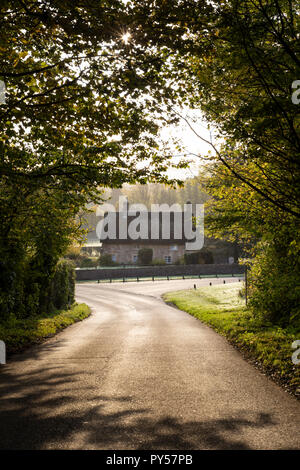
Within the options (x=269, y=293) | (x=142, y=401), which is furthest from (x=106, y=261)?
(x=142, y=401)

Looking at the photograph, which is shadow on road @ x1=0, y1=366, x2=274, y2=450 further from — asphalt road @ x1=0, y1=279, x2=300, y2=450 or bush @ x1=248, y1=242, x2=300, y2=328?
bush @ x1=248, y1=242, x2=300, y2=328

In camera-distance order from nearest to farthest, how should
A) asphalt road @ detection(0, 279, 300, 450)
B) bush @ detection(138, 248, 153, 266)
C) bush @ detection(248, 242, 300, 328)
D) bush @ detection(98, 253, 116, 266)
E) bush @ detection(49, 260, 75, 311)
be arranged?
1. asphalt road @ detection(0, 279, 300, 450)
2. bush @ detection(248, 242, 300, 328)
3. bush @ detection(49, 260, 75, 311)
4. bush @ detection(98, 253, 116, 266)
5. bush @ detection(138, 248, 153, 266)

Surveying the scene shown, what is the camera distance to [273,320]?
40.5ft

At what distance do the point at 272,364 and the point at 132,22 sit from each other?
7878 mm

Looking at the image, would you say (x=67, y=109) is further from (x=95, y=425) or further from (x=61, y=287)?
(x=61, y=287)

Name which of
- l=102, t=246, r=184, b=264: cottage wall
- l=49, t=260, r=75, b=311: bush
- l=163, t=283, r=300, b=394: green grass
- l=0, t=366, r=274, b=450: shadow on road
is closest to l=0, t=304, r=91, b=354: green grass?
l=49, t=260, r=75, b=311: bush

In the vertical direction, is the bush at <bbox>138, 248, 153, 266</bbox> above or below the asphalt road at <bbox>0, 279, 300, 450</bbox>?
above

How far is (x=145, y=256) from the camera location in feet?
201

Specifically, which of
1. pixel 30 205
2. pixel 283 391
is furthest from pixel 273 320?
pixel 30 205

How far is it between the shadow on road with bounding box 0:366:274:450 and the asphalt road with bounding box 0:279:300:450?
13 mm

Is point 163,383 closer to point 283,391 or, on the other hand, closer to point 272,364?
point 283,391

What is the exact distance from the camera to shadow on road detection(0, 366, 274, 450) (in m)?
4.23

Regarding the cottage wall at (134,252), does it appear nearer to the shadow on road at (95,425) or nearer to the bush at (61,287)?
the bush at (61,287)

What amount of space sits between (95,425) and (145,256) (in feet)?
185
